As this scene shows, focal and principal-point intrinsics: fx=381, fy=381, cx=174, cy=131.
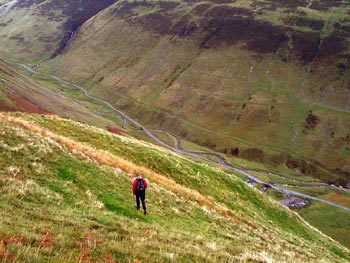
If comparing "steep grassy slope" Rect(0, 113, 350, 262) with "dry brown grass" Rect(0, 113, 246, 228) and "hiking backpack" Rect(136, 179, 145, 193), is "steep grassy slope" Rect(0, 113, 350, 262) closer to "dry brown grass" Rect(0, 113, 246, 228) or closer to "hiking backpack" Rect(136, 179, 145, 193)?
"dry brown grass" Rect(0, 113, 246, 228)

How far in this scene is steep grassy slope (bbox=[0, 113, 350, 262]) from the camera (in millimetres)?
13766

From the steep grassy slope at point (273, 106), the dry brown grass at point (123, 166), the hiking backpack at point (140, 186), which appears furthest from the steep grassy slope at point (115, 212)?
the steep grassy slope at point (273, 106)

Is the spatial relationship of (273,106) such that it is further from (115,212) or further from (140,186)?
(115,212)

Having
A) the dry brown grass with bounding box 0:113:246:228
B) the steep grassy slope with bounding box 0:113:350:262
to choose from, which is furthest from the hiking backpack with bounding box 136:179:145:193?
the dry brown grass with bounding box 0:113:246:228

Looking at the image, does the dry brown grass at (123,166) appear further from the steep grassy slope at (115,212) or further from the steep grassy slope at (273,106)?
the steep grassy slope at (273,106)

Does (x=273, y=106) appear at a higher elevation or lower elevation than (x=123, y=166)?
lower

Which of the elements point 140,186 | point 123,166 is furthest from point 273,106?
point 140,186

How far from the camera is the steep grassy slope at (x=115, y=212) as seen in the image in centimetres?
→ 1377

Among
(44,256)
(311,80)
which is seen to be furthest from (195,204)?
(311,80)

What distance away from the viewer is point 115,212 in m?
20.6

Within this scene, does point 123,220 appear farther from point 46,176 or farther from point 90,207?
point 46,176

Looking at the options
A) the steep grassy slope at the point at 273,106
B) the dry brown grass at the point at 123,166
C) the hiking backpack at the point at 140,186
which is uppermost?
the hiking backpack at the point at 140,186

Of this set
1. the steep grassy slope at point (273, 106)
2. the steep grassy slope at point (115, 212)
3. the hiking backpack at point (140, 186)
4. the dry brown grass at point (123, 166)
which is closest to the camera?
the steep grassy slope at point (115, 212)

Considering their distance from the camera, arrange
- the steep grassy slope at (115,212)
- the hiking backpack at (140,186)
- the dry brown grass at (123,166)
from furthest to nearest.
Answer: the dry brown grass at (123,166)
the hiking backpack at (140,186)
the steep grassy slope at (115,212)
